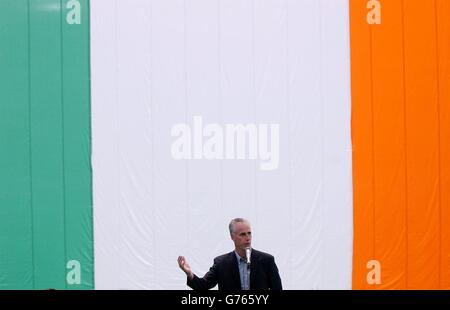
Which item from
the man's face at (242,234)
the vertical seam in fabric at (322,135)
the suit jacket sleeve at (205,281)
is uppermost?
the vertical seam in fabric at (322,135)

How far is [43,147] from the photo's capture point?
17.1 feet

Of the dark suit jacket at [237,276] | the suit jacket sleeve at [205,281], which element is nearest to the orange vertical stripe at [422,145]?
the dark suit jacket at [237,276]

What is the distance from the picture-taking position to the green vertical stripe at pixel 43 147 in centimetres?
520

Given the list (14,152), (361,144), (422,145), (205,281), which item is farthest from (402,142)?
(14,152)

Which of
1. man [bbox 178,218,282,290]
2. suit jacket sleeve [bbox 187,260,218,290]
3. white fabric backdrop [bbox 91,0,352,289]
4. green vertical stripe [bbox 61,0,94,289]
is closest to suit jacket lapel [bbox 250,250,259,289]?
man [bbox 178,218,282,290]

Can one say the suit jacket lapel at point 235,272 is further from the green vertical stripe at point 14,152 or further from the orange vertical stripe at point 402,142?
the green vertical stripe at point 14,152

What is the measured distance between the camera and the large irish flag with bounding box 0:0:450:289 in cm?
521

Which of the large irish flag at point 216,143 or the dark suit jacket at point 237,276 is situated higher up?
the large irish flag at point 216,143

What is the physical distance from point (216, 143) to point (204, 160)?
5.8 inches

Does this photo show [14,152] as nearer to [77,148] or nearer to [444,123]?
[77,148]

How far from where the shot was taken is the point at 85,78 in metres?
5.24

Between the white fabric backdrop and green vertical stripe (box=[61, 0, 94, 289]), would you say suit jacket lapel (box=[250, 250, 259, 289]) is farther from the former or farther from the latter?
green vertical stripe (box=[61, 0, 94, 289])

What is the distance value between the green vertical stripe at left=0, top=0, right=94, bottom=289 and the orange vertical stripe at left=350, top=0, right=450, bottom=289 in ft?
6.32
